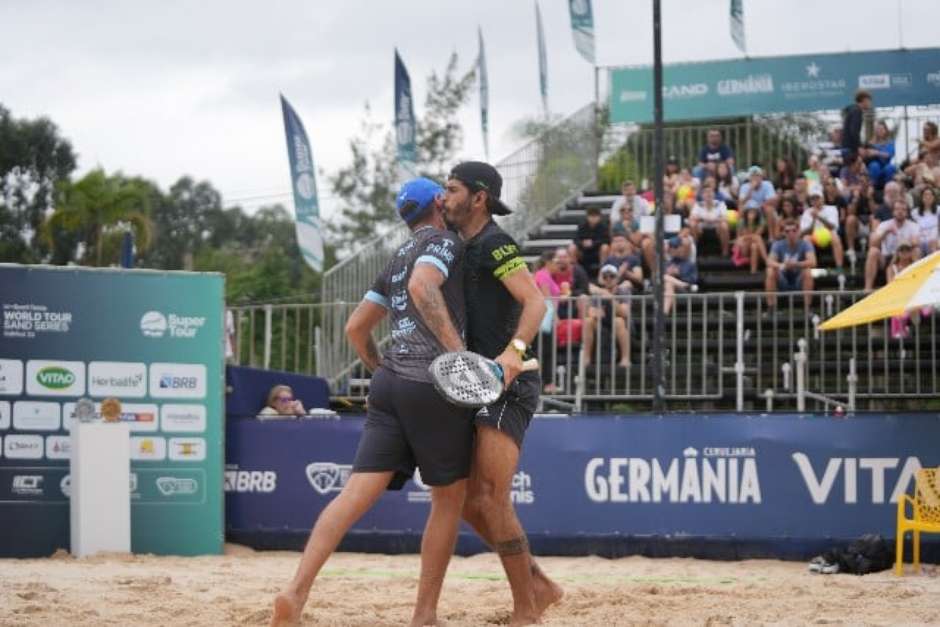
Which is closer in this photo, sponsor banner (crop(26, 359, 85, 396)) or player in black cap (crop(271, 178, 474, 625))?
player in black cap (crop(271, 178, 474, 625))

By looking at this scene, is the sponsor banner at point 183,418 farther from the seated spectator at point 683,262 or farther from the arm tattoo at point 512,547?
the seated spectator at point 683,262

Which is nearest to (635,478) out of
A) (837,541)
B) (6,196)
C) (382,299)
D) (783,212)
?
(837,541)

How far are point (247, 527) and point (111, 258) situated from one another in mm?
20299

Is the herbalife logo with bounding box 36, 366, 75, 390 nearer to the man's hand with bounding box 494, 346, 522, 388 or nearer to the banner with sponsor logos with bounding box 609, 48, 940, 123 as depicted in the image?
the man's hand with bounding box 494, 346, 522, 388

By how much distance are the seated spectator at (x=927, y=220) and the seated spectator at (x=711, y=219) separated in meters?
2.19

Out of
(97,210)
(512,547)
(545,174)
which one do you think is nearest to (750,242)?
(545,174)

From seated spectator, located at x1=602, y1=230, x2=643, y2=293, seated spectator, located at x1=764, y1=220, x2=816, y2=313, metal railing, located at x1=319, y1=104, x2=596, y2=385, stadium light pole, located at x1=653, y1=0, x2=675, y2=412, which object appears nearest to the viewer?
stadium light pole, located at x1=653, y1=0, x2=675, y2=412

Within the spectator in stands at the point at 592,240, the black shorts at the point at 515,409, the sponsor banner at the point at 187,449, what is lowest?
the sponsor banner at the point at 187,449

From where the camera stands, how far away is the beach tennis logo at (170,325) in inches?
496

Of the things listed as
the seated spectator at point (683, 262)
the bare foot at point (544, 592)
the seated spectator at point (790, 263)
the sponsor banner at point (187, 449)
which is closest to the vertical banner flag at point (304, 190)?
the seated spectator at point (683, 262)

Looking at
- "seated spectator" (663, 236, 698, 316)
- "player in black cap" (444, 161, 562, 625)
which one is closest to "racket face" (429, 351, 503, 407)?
"player in black cap" (444, 161, 562, 625)

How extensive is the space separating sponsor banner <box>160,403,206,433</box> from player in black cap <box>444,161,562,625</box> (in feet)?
18.2

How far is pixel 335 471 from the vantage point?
12.8 m

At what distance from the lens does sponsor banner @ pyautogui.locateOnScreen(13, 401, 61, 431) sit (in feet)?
39.9
